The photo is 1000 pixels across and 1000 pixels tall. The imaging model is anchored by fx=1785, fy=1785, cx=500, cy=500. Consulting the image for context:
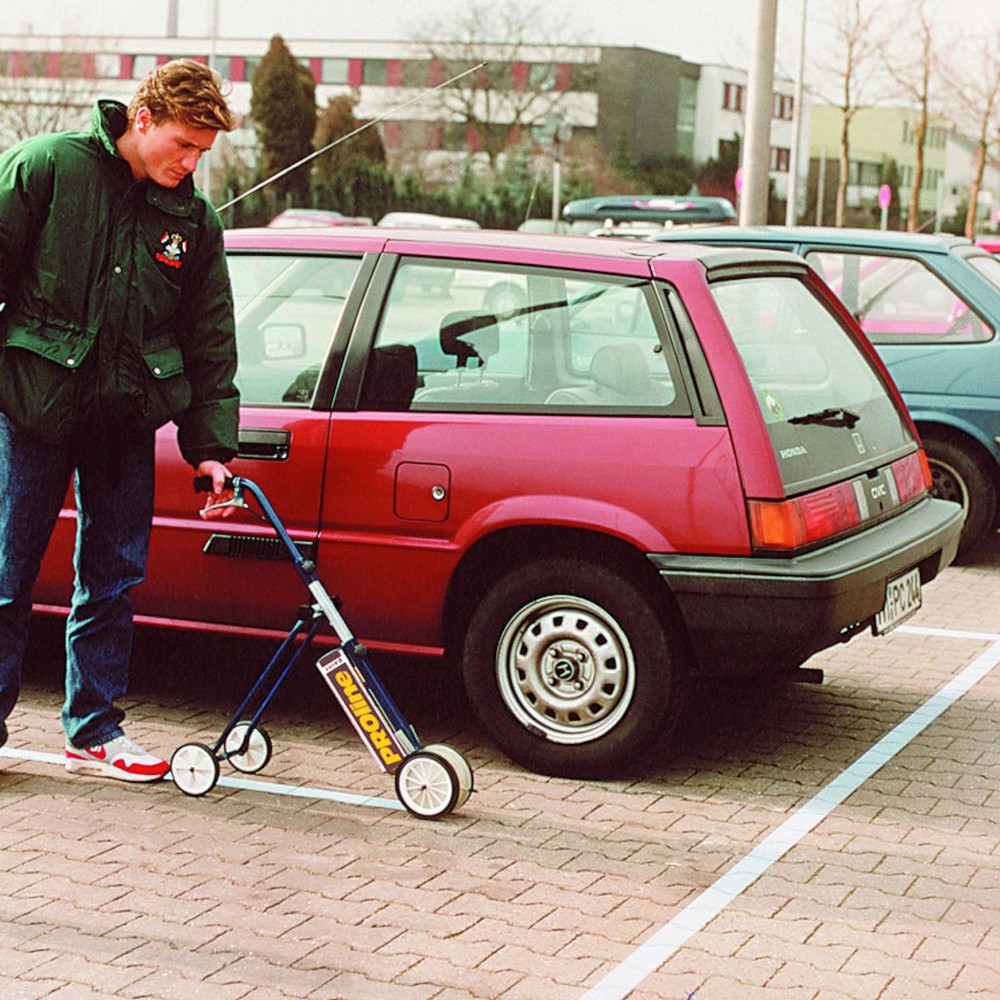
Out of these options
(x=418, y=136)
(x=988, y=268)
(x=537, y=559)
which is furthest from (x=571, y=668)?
(x=418, y=136)

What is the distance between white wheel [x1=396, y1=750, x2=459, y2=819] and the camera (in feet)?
16.1

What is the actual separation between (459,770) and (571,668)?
21.5 inches

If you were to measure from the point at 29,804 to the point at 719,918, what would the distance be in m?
1.99

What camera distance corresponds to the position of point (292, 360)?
577 cm

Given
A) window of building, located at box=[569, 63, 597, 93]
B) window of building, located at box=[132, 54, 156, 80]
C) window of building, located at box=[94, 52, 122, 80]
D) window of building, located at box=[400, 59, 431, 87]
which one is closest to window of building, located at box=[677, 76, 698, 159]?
window of building, located at box=[569, 63, 597, 93]

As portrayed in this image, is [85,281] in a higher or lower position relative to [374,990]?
higher

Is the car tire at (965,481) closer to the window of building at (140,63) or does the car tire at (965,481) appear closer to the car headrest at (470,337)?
the car headrest at (470,337)

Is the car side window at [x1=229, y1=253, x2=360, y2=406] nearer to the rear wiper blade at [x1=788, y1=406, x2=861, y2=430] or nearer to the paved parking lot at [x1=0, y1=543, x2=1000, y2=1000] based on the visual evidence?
the paved parking lot at [x1=0, y1=543, x2=1000, y2=1000]

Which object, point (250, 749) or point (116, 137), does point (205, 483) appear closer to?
point (250, 749)

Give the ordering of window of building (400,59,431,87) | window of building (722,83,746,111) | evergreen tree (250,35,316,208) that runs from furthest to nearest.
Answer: window of building (722,83,746,111)
window of building (400,59,431,87)
evergreen tree (250,35,316,208)

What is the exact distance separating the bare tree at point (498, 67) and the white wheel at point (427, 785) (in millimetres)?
57489

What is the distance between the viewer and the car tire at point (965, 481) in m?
9.38

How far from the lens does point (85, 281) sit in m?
4.78

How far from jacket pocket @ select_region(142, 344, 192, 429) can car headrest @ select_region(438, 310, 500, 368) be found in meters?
0.92
